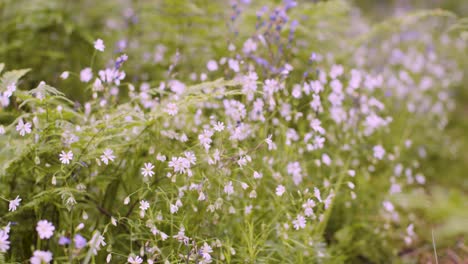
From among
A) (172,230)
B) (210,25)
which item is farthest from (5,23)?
(172,230)

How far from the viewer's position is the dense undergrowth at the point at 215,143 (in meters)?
2.22

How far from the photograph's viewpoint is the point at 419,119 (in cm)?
464

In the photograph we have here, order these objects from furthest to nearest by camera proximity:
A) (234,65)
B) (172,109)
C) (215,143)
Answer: (234,65), (215,143), (172,109)

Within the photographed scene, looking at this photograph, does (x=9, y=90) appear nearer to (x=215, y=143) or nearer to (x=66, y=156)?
(x=66, y=156)

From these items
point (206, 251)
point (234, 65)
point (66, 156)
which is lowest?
point (206, 251)

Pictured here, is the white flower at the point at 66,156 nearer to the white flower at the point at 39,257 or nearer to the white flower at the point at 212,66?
the white flower at the point at 39,257

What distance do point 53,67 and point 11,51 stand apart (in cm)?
Result: 36

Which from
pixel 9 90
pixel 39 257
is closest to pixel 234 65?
pixel 9 90

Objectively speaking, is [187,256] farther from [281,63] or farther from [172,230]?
[281,63]

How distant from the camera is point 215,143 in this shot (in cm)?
248

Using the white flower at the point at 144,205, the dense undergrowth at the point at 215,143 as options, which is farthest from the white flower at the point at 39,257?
the white flower at the point at 144,205

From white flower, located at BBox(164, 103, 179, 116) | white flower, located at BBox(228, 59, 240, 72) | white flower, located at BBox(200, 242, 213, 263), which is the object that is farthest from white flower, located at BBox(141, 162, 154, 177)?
white flower, located at BBox(228, 59, 240, 72)

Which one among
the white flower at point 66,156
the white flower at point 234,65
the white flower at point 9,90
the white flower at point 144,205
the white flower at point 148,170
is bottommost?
the white flower at point 144,205

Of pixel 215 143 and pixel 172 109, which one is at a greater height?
pixel 172 109
